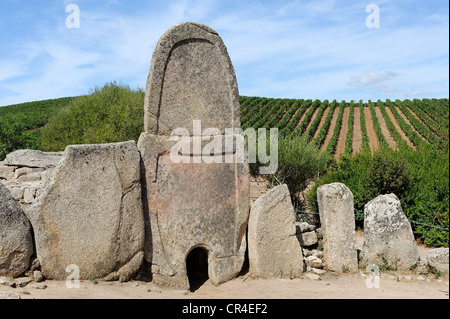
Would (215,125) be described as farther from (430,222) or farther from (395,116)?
(395,116)

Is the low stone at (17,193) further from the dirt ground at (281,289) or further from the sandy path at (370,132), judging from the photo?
the sandy path at (370,132)

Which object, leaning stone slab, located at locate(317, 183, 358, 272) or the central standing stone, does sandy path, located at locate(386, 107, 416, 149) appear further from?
the central standing stone

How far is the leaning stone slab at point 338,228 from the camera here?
325 inches

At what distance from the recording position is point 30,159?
36.0 ft

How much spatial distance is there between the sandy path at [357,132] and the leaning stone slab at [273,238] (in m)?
30.3

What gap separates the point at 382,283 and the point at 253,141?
11067 millimetres

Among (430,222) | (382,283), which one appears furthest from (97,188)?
(430,222)

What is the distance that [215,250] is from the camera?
7398 millimetres

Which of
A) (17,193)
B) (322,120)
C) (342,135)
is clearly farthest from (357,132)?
(17,193)

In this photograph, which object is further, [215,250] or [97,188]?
[215,250]

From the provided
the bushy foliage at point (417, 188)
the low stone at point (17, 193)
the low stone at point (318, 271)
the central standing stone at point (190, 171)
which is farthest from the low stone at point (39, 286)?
the bushy foliage at point (417, 188)

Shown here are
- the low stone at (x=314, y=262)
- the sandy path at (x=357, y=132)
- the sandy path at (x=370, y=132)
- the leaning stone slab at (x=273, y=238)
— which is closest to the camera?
the leaning stone slab at (x=273, y=238)

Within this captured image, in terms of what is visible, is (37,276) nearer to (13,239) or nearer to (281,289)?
(13,239)

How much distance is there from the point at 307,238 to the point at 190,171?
3.58 metres
